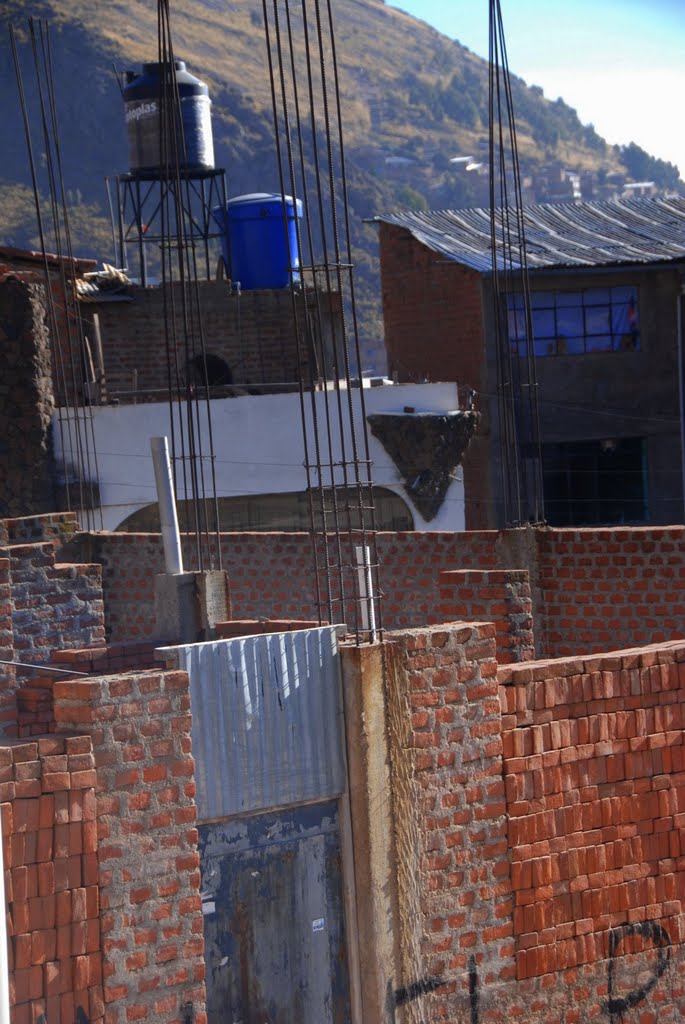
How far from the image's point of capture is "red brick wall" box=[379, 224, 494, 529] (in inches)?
1010

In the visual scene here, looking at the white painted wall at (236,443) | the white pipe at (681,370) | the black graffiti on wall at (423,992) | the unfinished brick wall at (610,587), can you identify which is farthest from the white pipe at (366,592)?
the white pipe at (681,370)

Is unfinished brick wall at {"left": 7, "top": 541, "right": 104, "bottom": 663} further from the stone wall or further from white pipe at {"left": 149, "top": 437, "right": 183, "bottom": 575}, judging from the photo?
the stone wall

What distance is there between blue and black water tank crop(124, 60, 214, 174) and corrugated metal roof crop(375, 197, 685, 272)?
4.17 m

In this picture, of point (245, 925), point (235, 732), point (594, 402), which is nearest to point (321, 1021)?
point (245, 925)

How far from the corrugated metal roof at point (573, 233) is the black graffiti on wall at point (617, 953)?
1853cm

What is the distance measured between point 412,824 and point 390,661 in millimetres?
687

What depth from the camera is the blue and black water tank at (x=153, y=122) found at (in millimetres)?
28778

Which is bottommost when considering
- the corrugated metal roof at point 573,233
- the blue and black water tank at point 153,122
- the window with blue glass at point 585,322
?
the window with blue glass at point 585,322

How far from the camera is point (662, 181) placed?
119625mm

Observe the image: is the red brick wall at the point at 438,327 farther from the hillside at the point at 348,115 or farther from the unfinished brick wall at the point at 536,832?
the hillside at the point at 348,115

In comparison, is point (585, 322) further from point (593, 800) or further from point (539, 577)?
point (593, 800)

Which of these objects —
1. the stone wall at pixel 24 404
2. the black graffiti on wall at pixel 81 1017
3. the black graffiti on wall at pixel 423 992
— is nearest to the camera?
the black graffiti on wall at pixel 81 1017

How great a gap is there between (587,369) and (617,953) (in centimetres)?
1977

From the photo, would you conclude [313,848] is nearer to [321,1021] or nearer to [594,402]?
[321,1021]
